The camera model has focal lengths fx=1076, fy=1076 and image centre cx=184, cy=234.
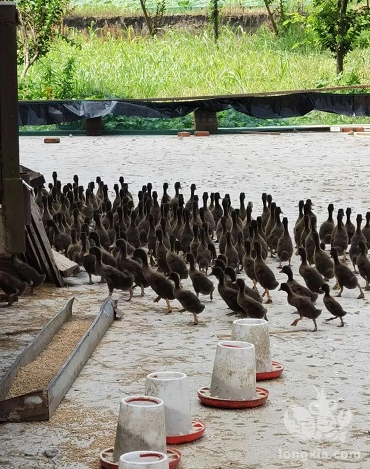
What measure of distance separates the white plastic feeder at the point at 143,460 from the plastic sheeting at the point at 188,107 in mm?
23258

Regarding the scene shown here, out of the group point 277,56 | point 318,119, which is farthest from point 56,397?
point 277,56

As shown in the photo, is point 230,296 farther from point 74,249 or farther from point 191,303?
point 74,249

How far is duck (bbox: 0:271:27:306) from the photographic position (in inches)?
368

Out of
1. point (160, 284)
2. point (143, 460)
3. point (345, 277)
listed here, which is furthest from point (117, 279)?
point (143, 460)

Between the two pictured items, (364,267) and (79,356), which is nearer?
(79,356)

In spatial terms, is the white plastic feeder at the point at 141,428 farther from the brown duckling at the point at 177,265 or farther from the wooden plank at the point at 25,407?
the brown duckling at the point at 177,265

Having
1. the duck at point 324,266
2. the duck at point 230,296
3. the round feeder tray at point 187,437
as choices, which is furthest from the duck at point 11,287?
the round feeder tray at point 187,437

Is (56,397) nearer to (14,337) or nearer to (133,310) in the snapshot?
(14,337)

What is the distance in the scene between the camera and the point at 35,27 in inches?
1302

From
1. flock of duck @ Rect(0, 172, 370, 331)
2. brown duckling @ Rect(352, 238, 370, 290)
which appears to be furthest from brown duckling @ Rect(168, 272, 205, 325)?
brown duckling @ Rect(352, 238, 370, 290)

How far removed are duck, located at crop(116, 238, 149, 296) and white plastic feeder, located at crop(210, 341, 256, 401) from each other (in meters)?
3.41

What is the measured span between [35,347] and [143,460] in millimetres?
2629

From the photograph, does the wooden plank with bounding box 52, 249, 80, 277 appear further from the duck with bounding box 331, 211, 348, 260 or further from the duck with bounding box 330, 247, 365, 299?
the duck with bounding box 331, 211, 348, 260

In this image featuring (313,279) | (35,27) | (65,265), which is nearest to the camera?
(313,279)
